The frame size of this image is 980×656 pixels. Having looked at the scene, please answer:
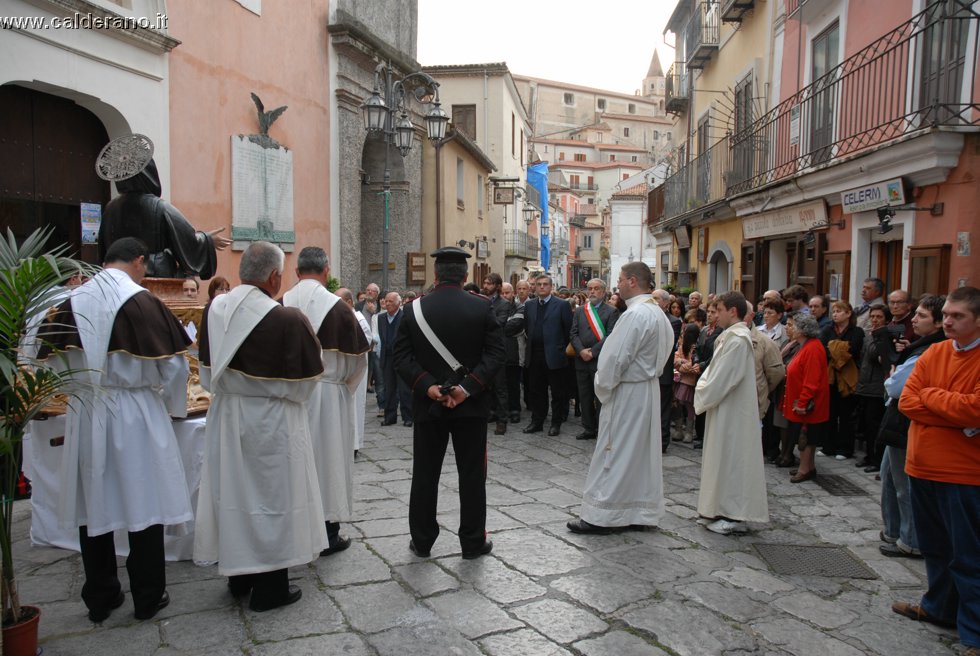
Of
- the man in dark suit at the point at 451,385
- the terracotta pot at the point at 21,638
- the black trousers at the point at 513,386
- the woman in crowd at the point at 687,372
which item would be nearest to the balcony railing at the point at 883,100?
the woman in crowd at the point at 687,372

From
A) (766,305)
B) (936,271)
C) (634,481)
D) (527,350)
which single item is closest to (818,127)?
(936,271)

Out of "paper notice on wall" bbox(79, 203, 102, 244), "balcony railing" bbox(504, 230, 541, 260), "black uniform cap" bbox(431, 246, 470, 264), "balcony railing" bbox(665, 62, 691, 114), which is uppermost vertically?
"balcony railing" bbox(665, 62, 691, 114)

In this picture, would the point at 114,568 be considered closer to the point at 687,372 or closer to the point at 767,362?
the point at 767,362

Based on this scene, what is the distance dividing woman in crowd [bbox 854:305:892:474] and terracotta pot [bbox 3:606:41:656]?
6.84 m

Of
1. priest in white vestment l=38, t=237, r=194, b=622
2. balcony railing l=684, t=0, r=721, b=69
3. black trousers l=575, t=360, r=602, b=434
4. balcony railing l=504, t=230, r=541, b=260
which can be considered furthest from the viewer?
balcony railing l=504, t=230, r=541, b=260

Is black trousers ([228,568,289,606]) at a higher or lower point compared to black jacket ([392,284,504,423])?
lower

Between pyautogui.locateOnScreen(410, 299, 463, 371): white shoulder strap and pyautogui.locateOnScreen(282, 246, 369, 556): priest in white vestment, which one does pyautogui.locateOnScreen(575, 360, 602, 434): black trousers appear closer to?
pyautogui.locateOnScreen(282, 246, 369, 556): priest in white vestment

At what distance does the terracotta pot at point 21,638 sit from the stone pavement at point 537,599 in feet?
0.67

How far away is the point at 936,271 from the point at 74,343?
8.08 meters

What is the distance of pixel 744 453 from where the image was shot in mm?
5324

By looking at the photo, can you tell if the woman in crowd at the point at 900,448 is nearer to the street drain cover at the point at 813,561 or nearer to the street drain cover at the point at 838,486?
the street drain cover at the point at 813,561

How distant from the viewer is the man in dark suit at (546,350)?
8977mm

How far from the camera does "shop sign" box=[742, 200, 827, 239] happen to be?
10.9m

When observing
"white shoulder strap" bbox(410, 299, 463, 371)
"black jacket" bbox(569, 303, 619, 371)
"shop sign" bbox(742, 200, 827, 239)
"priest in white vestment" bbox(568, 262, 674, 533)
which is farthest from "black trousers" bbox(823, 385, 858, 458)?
"white shoulder strap" bbox(410, 299, 463, 371)
